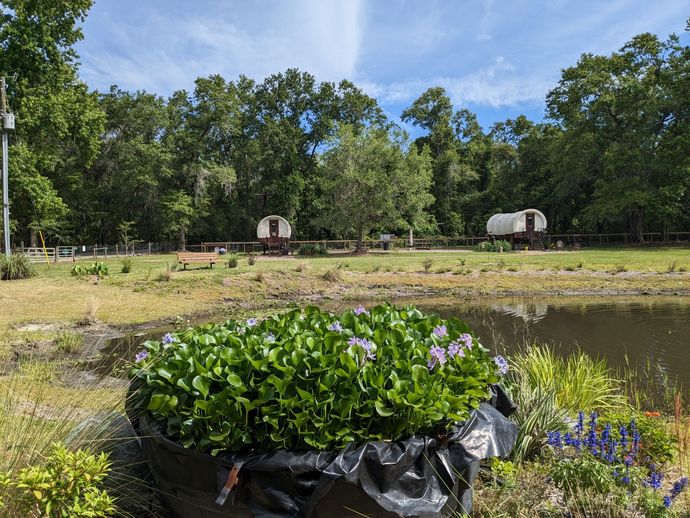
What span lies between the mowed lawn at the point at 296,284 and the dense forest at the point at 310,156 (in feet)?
42.3

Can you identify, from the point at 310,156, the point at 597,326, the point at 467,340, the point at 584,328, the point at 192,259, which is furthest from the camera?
the point at 310,156

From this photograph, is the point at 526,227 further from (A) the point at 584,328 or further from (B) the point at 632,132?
(A) the point at 584,328

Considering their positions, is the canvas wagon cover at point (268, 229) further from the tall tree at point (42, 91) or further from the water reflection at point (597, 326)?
the water reflection at point (597, 326)

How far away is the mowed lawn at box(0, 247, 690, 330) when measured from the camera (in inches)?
528

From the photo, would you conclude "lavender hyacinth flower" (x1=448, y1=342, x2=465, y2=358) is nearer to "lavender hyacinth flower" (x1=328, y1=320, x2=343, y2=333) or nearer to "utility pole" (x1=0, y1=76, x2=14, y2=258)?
"lavender hyacinth flower" (x1=328, y1=320, x2=343, y2=333)

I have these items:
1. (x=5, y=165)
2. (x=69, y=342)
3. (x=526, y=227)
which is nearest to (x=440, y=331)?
(x=69, y=342)

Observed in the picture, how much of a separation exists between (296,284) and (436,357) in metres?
16.1

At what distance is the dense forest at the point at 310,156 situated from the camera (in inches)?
1138

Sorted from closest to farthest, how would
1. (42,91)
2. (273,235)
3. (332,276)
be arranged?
1. (332,276)
2. (42,91)
3. (273,235)

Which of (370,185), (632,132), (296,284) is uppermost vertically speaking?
(632,132)

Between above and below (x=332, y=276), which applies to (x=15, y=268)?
above

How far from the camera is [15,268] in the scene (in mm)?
17078

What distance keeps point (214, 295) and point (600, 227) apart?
42.2m

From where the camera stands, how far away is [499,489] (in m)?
2.97
